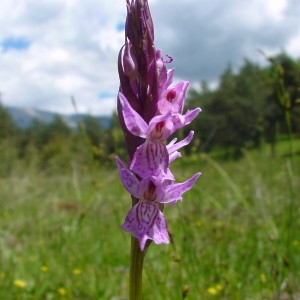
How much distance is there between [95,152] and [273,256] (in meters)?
1.18

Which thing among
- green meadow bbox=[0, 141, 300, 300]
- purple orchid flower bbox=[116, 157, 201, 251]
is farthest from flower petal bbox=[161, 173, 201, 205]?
green meadow bbox=[0, 141, 300, 300]

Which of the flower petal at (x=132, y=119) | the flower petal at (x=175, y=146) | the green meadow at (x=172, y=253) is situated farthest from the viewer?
the green meadow at (x=172, y=253)

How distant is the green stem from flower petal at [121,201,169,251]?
0.05 metres

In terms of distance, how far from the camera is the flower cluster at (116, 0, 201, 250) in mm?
1100

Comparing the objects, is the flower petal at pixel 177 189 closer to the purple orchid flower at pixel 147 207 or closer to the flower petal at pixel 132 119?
the purple orchid flower at pixel 147 207

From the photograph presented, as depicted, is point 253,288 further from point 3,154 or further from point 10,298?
point 3,154

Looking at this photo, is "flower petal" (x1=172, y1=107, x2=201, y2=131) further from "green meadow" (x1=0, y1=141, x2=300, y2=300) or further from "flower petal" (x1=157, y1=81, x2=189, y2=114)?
"green meadow" (x1=0, y1=141, x2=300, y2=300)

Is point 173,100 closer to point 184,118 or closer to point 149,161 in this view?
point 184,118

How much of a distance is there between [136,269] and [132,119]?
1.32 feet

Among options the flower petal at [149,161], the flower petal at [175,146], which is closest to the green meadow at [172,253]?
the flower petal at [175,146]

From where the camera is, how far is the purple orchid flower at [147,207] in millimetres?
1098

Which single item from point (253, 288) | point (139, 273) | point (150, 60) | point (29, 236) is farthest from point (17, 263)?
point (150, 60)

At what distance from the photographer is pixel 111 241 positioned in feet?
12.7

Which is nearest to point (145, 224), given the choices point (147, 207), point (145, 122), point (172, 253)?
point (147, 207)
